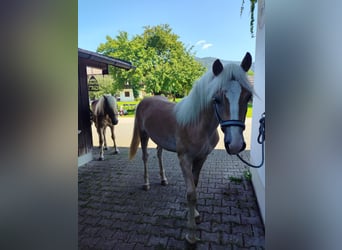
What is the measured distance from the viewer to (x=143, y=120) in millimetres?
2703

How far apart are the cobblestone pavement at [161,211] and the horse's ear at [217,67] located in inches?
56.3

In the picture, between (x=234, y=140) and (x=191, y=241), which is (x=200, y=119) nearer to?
(x=234, y=140)

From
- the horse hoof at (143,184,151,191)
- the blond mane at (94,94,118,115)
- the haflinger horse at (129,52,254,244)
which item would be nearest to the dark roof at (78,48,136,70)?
the blond mane at (94,94,118,115)

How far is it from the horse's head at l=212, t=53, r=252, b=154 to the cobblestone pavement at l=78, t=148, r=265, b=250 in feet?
3.28

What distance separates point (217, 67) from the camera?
137cm

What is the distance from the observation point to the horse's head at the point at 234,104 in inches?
49.2

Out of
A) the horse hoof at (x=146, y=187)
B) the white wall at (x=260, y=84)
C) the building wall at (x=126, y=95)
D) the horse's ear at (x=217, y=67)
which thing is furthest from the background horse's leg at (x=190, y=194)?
the building wall at (x=126, y=95)

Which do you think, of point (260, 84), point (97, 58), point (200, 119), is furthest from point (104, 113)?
point (260, 84)

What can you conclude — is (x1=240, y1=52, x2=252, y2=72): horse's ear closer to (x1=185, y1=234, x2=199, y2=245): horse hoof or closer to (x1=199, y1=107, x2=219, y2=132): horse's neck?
(x1=199, y1=107, x2=219, y2=132): horse's neck

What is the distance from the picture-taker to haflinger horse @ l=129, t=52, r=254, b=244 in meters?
1.26

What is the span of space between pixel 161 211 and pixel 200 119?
121 cm
